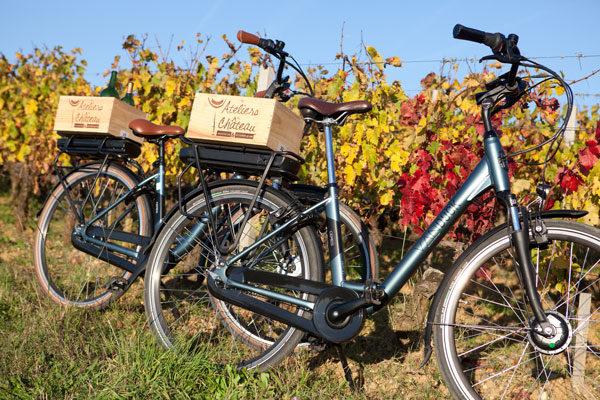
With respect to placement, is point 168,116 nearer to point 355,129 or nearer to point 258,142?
point 355,129

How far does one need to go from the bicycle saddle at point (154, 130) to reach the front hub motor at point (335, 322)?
1.28 metres

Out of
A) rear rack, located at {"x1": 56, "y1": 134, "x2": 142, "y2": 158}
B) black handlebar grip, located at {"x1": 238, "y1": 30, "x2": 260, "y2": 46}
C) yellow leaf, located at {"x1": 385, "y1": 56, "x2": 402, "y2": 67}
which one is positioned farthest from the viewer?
yellow leaf, located at {"x1": 385, "y1": 56, "x2": 402, "y2": 67}

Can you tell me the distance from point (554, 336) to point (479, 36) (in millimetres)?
1112

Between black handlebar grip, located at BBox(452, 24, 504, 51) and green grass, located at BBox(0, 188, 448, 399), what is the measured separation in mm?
1523

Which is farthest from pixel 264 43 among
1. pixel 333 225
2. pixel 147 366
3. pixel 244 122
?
pixel 147 366

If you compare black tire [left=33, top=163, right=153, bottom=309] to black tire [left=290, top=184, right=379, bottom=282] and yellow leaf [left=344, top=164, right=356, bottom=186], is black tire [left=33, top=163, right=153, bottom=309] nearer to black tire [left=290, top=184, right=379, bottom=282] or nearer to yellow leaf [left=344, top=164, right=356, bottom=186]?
black tire [left=290, top=184, right=379, bottom=282]

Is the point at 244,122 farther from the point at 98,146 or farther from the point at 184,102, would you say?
the point at 184,102

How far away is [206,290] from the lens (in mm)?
2693

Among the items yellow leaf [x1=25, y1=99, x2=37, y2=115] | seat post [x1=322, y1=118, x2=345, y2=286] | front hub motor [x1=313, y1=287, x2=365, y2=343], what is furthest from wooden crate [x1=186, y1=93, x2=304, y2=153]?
yellow leaf [x1=25, y1=99, x2=37, y2=115]

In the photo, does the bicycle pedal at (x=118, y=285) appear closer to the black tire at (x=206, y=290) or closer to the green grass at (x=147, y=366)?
the green grass at (x=147, y=366)

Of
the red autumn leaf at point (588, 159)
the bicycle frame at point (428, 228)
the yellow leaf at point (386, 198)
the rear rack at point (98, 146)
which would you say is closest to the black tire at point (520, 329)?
the bicycle frame at point (428, 228)

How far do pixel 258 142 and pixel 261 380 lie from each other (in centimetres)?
104

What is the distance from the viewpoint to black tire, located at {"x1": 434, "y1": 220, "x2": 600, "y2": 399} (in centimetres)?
195

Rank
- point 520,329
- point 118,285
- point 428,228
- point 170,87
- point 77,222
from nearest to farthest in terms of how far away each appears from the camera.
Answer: point 520,329 < point 428,228 < point 118,285 < point 77,222 < point 170,87
